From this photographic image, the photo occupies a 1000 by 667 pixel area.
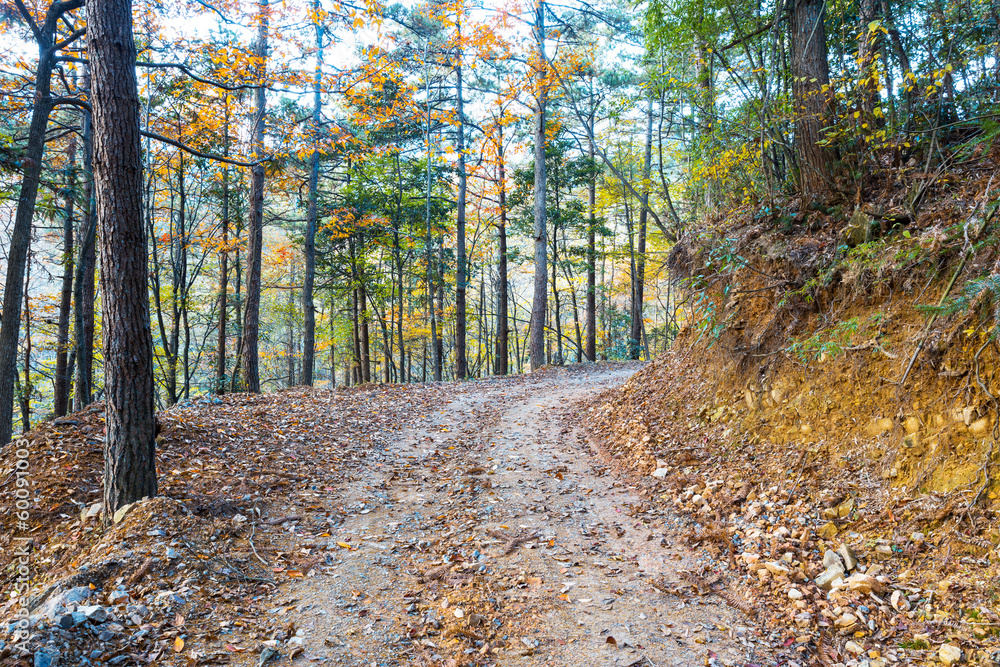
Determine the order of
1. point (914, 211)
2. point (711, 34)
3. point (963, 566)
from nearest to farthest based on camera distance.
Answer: point (963, 566) → point (914, 211) → point (711, 34)

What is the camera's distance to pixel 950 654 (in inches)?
94.3

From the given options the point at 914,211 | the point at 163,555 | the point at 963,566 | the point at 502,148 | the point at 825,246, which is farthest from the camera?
the point at 502,148

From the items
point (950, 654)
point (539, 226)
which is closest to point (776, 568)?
point (950, 654)

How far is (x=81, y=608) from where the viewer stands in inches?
112

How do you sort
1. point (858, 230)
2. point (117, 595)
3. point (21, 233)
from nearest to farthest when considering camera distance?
point (117, 595)
point (858, 230)
point (21, 233)

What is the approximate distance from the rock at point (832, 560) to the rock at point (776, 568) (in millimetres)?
252

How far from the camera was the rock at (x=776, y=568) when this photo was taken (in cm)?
328

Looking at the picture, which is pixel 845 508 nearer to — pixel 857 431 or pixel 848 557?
pixel 848 557

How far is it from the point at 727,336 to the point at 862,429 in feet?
6.92

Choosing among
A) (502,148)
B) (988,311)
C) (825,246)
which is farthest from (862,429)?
(502,148)

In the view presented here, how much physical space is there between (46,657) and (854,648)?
4.36m

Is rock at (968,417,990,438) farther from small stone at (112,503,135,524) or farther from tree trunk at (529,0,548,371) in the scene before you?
tree trunk at (529,0,548,371)

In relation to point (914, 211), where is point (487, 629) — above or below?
below

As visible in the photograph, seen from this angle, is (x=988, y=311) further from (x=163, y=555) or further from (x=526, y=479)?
(x=163, y=555)
